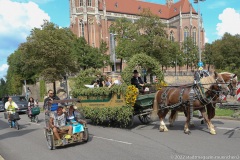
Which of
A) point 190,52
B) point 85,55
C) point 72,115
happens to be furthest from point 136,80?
point 190,52

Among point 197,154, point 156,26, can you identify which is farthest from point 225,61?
point 197,154

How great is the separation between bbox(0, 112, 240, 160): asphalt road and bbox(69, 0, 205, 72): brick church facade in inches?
2166

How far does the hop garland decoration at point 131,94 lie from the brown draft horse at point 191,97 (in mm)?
982

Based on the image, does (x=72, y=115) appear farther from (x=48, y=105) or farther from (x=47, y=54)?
(x=47, y=54)

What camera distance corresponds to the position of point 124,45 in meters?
49.7

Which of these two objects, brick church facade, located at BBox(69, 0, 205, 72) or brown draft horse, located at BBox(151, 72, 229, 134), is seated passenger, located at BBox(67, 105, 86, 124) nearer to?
brown draft horse, located at BBox(151, 72, 229, 134)

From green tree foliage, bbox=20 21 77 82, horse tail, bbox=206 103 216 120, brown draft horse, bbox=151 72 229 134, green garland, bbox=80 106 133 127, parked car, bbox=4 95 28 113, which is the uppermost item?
green tree foliage, bbox=20 21 77 82

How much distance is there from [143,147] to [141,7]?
8050 centimetres

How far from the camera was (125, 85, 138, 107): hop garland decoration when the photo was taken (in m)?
9.41

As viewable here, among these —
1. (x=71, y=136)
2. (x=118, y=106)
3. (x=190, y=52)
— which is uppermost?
(x=190, y=52)

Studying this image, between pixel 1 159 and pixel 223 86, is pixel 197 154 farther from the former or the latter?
pixel 1 159

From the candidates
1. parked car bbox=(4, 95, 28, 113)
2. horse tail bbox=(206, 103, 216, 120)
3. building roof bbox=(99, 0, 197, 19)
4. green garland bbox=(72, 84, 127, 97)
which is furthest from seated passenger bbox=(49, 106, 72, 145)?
building roof bbox=(99, 0, 197, 19)

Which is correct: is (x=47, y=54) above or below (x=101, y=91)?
above

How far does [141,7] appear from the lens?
273 ft
